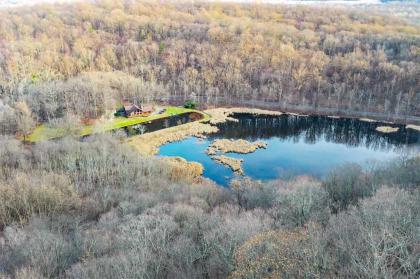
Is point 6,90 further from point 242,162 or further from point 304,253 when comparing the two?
point 304,253

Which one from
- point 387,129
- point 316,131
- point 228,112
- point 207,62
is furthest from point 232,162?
point 207,62

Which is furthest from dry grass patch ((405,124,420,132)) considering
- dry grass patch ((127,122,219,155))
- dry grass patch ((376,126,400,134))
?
dry grass patch ((127,122,219,155))

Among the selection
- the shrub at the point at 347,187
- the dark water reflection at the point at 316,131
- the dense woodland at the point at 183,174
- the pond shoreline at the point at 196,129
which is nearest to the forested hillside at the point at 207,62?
the dense woodland at the point at 183,174

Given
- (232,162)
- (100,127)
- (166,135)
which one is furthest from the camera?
(166,135)

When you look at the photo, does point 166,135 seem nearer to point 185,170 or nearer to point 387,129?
point 185,170

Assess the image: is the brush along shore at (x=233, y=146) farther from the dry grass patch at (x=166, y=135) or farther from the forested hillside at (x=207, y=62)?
the forested hillside at (x=207, y=62)

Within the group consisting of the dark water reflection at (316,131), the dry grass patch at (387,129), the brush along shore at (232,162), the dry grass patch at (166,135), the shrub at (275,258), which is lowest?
the brush along shore at (232,162)

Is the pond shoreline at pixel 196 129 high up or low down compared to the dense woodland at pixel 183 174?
down

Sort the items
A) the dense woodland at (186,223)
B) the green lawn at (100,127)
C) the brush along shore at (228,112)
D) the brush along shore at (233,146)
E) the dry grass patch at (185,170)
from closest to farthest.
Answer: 1. the dense woodland at (186,223)
2. the dry grass patch at (185,170)
3. the brush along shore at (233,146)
4. the green lawn at (100,127)
5. the brush along shore at (228,112)
